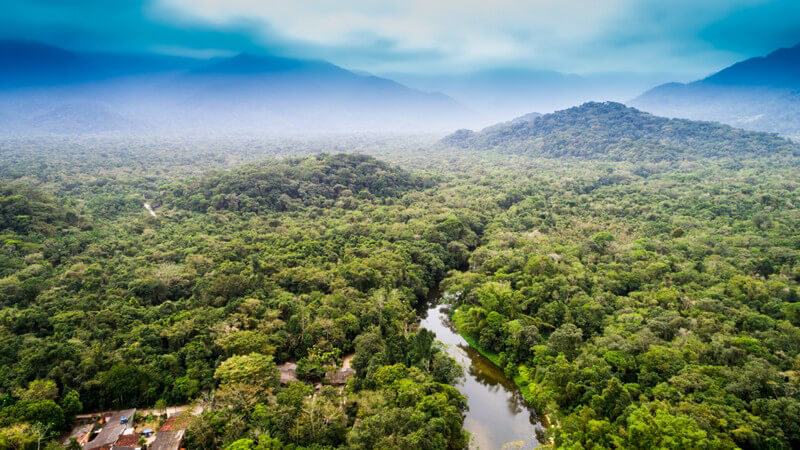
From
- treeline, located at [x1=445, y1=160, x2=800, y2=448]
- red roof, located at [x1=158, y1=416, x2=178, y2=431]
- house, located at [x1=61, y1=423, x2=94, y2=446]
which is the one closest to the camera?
treeline, located at [x1=445, y1=160, x2=800, y2=448]

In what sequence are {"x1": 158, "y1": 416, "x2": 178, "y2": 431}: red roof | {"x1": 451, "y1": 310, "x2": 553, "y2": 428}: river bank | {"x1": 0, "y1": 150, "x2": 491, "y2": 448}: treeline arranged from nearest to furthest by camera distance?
{"x1": 0, "y1": 150, "x2": 491, "y2": 448}: treeline
{"x1": 158, "y1": 416, "x2": 178, "y2": 431}: red roof
{"x1": 451, "y1": 310, "x2": 553, "y2": 428}: river bank

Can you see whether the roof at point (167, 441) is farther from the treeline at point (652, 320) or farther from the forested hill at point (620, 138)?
the forested hill at point (620, 138)

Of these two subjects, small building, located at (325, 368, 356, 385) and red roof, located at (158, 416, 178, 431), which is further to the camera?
small building, located at (325, 368, 356, 385)

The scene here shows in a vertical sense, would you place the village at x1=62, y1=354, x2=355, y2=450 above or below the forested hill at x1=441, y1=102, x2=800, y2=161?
below

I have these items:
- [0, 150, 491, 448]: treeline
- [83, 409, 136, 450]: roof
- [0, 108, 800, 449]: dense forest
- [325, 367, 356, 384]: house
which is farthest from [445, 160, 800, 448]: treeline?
[83, 409, 136, 450]: roof

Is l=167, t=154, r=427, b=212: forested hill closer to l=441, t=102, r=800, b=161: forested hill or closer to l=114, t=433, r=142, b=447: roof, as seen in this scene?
l=114, t=433, r=142, b=447: roof

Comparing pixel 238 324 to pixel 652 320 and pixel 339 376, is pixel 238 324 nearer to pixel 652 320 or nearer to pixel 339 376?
pixel 339 376

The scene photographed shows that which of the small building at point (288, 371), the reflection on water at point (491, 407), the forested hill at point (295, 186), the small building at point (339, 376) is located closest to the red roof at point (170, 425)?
the small building at point (288, 371)
